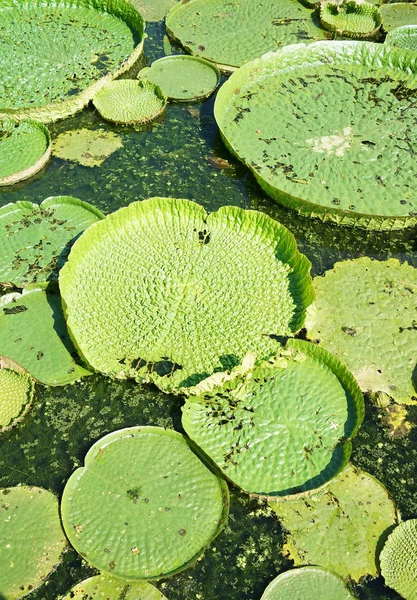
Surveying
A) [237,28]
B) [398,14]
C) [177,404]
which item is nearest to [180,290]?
[177,404]

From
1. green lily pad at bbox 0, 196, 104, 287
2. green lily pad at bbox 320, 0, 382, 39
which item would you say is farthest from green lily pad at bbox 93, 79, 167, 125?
green lily pad at bbox 320, 0, 382, 39

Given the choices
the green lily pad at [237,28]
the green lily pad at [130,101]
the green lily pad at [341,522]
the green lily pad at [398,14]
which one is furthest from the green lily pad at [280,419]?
the green lily pad at [398,14]

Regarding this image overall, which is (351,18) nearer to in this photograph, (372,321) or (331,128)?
(331,128)

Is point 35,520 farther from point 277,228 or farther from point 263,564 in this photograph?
point 277,228

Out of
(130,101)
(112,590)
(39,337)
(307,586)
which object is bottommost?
(112,590)

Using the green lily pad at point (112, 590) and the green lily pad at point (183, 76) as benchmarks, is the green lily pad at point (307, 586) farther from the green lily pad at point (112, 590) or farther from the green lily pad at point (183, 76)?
the green lily pad at point (183, 76)

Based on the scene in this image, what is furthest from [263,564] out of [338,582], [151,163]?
[151,163]
